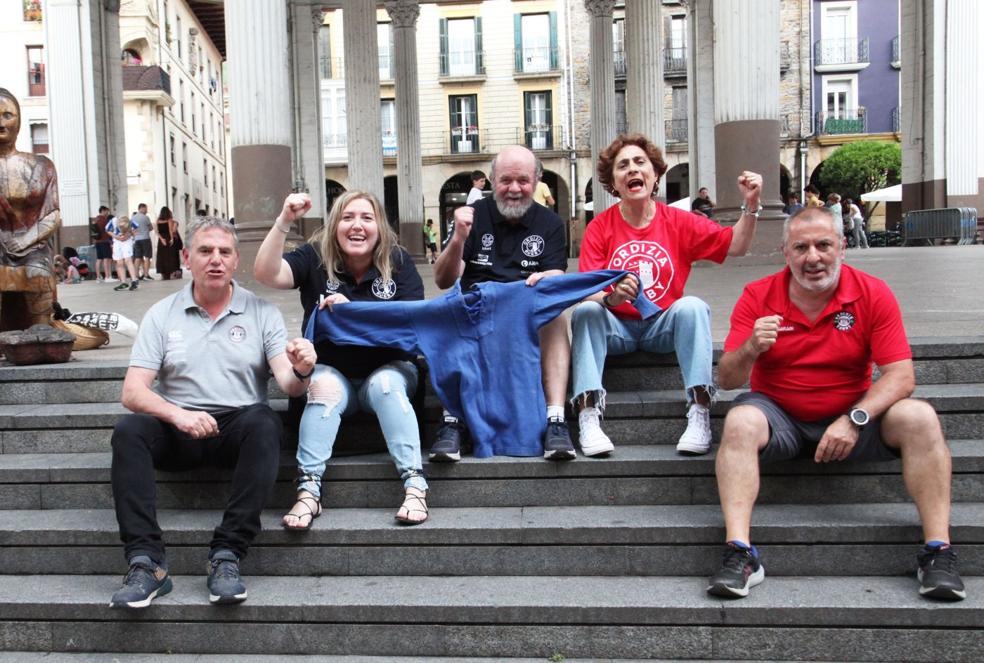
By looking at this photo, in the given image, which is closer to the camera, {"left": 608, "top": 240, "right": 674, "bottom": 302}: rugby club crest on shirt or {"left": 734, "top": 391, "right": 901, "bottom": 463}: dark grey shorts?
{"left": 734, "top": 391, "right": 901, "bottom": 463}: dark grey shorts

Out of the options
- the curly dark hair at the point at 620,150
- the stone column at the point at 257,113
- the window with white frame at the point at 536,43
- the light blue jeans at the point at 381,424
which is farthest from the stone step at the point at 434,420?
the window with white frame at the point at 536,43

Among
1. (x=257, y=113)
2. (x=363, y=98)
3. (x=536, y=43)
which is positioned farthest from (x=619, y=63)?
(x=257, y=113)

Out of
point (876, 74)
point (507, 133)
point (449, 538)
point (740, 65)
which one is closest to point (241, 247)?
point (740, 65)

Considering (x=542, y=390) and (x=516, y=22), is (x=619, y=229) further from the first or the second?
(x=516, y=22)

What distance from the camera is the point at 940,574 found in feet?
9.70

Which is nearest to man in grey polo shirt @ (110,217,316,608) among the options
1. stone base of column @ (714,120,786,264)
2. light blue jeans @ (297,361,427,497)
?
light blue jeans @ (297,361,427,497)

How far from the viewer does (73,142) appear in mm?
16625

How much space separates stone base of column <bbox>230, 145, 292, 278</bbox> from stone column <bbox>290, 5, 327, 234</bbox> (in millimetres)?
7488

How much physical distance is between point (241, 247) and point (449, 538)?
9034 mm

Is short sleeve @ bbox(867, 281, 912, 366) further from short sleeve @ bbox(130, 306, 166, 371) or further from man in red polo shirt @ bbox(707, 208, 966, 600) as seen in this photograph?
short sleeve @ bbox(130, 306, 166, 371)

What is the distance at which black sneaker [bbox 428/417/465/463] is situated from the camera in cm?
367

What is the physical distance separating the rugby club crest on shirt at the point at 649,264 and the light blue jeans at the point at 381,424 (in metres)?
1.19

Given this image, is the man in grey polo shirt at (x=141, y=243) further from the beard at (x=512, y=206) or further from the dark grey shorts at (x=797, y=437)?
the dark grey shorts at (x=797, y=437)

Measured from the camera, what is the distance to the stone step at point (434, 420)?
3.82 m
